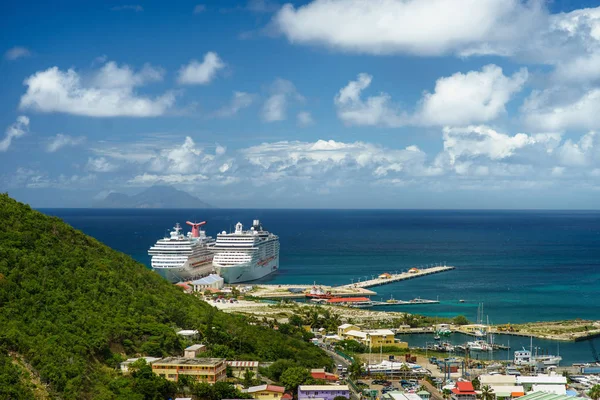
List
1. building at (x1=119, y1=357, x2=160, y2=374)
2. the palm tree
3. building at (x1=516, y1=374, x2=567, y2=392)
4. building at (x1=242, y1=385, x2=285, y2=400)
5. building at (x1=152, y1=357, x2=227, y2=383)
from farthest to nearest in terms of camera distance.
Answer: building at (x1=516, y1=374, x2=567, y2=392) < the palm tree < building at (x1=119, y1=357, x2=160, y2=374) < building at (x1=152, y1=357, x2=227, y2=383) < building at (x1=242, y1=385, x2=285, y2=400)

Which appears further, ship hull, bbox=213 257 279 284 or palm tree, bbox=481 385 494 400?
ship hull, bbox=213 257 279 284

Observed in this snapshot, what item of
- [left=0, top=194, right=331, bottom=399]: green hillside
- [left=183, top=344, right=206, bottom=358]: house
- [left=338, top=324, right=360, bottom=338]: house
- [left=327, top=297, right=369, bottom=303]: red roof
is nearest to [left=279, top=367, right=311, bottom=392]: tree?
[left=0, top=194, right=331, bottom=399]: green hillside

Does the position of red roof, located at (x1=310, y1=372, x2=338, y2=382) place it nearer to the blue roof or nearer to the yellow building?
the yellow building

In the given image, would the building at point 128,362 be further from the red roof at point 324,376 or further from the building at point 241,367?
the red roof at point 324,376

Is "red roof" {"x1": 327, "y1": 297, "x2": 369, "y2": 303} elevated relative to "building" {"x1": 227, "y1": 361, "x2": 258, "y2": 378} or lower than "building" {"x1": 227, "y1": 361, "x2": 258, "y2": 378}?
lower

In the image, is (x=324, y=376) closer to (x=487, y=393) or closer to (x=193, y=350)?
(x=193, y=350)
